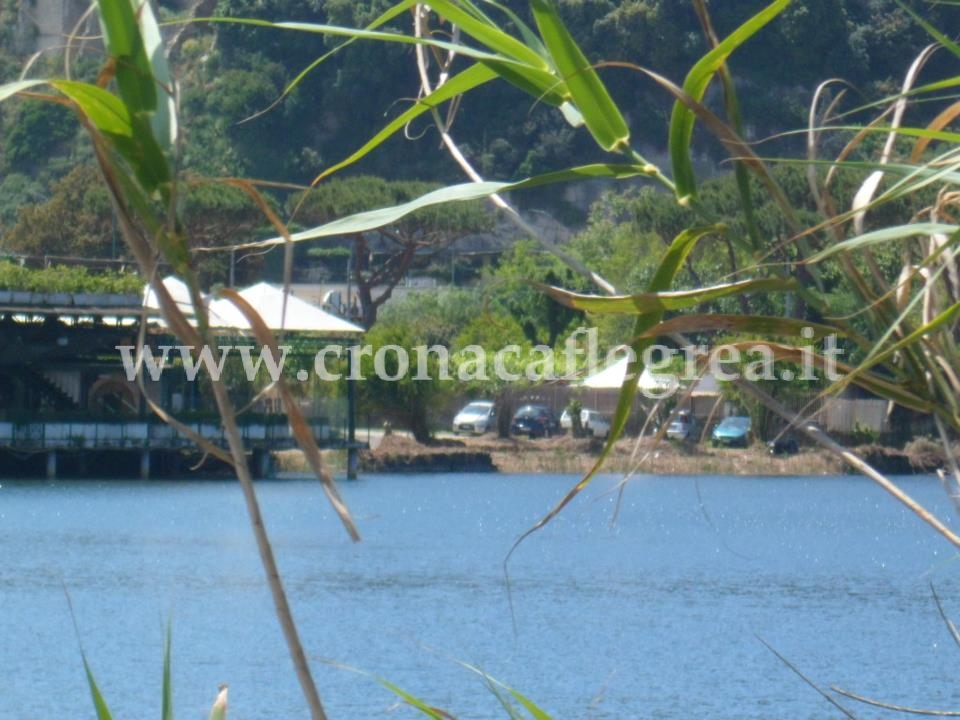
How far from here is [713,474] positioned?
31.4m

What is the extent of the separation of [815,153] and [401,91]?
4988cm

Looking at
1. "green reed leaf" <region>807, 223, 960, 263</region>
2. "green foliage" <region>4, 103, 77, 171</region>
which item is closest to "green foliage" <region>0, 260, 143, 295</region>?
"green reed leaf" <region>807, 223, 960, 263</region>

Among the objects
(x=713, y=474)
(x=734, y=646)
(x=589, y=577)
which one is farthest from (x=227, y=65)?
(x=734, y=646)

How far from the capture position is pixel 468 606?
50.1ft

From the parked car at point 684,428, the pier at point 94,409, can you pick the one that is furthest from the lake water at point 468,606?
the parked car at point 684,428

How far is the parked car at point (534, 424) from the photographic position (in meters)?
35.1

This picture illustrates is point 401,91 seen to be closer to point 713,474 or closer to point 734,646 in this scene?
point 713,474

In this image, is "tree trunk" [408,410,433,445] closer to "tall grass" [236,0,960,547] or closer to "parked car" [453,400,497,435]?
"parked car" [453,400,497,435]

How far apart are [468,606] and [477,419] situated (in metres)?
20.8

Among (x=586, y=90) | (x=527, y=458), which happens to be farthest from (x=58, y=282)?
(x=586, y=90)

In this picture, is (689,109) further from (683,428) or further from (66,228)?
(66,228)

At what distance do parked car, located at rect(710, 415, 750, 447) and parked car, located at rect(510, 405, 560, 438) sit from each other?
426 centimetres

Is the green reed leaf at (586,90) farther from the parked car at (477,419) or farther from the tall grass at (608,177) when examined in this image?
the parked car at (477,419)

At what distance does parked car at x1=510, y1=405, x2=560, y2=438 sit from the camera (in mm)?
35125
